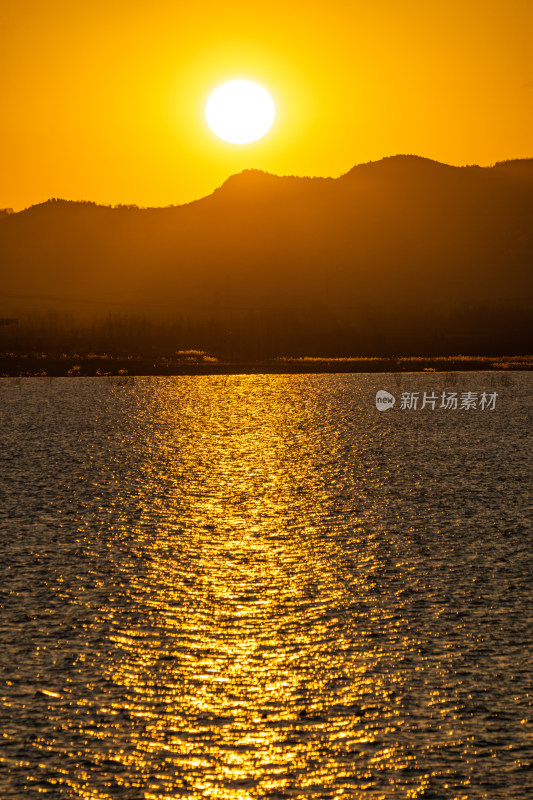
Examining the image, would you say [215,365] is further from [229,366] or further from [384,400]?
[384,400]

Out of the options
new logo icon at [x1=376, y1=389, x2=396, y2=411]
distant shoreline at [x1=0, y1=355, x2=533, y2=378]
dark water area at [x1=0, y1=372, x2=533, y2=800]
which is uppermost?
distant shoreline at [x1=0, y1=355, x2=533, y2=378]

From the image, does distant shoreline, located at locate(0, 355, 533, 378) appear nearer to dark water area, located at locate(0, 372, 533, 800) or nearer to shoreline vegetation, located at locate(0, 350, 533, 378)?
shoreline vegetation, located at locate(0, 350, 533, 378)

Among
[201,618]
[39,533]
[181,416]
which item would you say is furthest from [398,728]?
[181,416]

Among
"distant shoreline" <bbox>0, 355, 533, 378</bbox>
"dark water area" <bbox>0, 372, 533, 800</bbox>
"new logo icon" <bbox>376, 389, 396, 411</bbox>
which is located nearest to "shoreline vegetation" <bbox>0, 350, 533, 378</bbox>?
"distant shoreline" <bbox>0, 355, 533, 378</bbox>

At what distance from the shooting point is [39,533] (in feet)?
70.8

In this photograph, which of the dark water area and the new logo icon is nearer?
the dark water area

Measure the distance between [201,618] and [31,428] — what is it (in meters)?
35.6

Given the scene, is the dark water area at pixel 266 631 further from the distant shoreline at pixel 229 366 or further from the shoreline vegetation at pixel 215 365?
the shoreline vegetation at pixel 215 365

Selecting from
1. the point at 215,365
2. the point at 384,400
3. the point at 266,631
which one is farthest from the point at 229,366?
the point at 266,631

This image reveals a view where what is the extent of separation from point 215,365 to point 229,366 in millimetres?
1398

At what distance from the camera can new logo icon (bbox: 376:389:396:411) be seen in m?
63.7

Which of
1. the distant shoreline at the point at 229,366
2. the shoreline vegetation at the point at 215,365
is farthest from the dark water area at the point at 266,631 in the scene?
the shoreline vegetation at the point at 215,365

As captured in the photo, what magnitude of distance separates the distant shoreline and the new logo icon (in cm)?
2491

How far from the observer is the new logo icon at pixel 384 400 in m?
63.7
